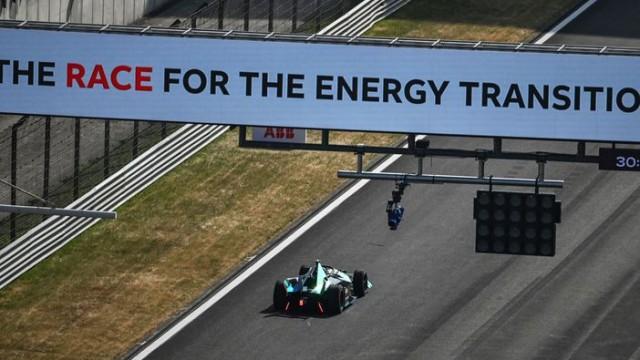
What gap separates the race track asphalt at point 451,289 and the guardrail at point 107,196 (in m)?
5.52

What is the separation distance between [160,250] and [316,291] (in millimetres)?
5974

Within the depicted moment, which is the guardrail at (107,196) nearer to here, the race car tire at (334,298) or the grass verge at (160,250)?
the grass verge at (160,250)

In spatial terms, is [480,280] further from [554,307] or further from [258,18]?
[258,18]

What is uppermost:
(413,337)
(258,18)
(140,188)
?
(258,18)

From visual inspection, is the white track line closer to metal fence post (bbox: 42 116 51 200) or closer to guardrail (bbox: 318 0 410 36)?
metal fence post (bbox: 42 116 51 200)

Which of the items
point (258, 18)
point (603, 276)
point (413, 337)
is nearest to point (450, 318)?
point (413, 337)

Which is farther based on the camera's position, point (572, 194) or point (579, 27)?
point (579, 27)

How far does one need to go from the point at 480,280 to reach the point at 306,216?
5970 mm

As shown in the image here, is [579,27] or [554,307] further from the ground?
[579,27]

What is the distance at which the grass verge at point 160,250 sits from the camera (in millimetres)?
45281

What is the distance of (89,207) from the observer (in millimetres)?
50438

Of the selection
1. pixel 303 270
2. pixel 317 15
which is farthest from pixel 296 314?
pixel 317 15

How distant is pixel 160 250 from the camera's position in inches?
1937

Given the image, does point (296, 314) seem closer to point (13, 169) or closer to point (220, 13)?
point (13, 169)
